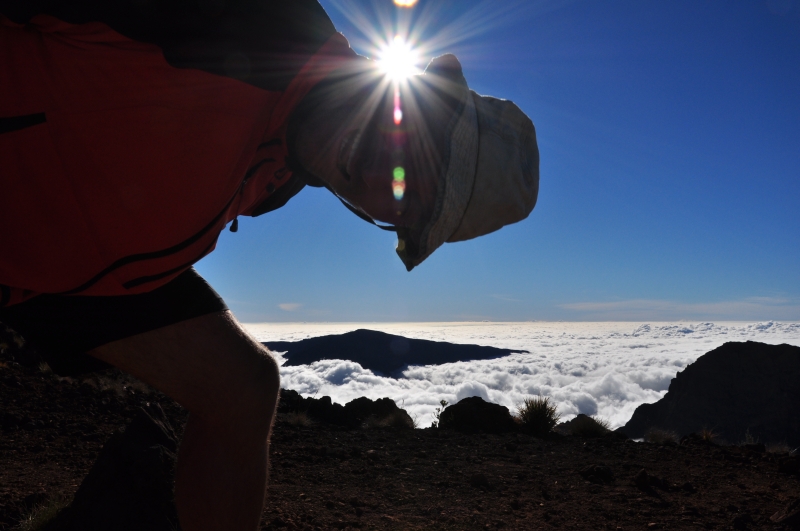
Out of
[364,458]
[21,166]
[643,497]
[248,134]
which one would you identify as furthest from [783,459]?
[21,166]

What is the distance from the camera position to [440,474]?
379 cm

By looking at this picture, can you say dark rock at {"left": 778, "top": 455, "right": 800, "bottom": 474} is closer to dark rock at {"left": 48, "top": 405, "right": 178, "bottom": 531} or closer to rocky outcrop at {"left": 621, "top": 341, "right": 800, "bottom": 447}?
dark rock at {"left": 48, "top": 405, "right": 178, "bottom": 531}

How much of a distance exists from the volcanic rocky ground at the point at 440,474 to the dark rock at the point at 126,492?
17.1 inches

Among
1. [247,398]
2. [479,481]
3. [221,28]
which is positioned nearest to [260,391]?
[247,398]

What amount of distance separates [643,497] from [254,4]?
3.82m

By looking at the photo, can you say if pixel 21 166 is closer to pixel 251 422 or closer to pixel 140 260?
pixel 140 260

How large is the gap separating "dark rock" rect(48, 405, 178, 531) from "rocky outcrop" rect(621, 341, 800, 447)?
1930 centimetres

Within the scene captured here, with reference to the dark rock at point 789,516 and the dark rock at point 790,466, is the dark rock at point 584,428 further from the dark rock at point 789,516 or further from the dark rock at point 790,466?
the dark rock at point 789,516

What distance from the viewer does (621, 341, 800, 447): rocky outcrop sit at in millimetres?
17344

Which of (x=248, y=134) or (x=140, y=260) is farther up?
(x=248, y=134)

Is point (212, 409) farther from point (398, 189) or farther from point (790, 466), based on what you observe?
point (790, 466)

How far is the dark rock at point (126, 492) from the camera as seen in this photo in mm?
2326

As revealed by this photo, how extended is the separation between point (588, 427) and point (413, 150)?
19.9 ft

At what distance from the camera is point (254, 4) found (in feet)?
3.06
